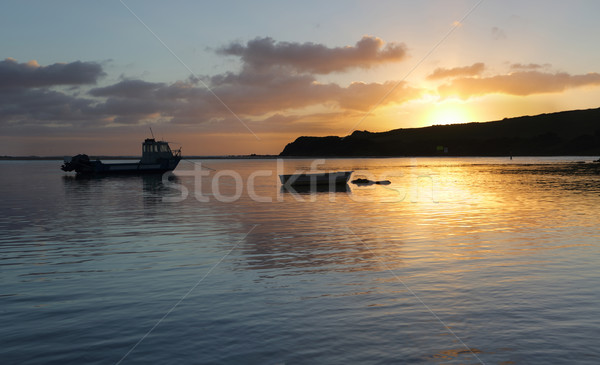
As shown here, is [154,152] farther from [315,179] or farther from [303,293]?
[303,293]

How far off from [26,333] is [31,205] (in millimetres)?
35423

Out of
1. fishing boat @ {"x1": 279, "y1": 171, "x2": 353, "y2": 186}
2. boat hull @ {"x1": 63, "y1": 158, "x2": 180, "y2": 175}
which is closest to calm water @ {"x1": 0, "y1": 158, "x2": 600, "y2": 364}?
fishing boat @ {"x1": 279, "y1": 171, "x2": 353, "y2": 186}

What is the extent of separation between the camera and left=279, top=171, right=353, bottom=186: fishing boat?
6081 centimetres

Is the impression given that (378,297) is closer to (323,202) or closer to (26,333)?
(26,333)

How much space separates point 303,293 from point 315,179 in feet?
161

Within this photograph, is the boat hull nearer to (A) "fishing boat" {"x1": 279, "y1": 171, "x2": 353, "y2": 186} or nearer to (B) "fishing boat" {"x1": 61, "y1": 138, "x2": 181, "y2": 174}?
(B) "fishing boat" {"x1": 61, "y1": 138, "x2": 181, "y2": 174}

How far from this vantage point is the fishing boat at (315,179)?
60.8 metres

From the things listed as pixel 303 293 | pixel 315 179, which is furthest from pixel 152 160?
pixel 303 293

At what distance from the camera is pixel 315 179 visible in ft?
201

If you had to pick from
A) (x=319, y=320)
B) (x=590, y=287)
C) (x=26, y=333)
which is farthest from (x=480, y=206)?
(x=26, y=333)

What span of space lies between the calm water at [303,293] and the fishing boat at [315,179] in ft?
110

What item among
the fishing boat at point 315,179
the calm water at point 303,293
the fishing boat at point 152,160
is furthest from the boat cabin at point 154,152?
the calm water at point 303,293

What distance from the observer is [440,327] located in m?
9.77

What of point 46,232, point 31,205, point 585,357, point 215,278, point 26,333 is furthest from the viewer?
point 31,205
